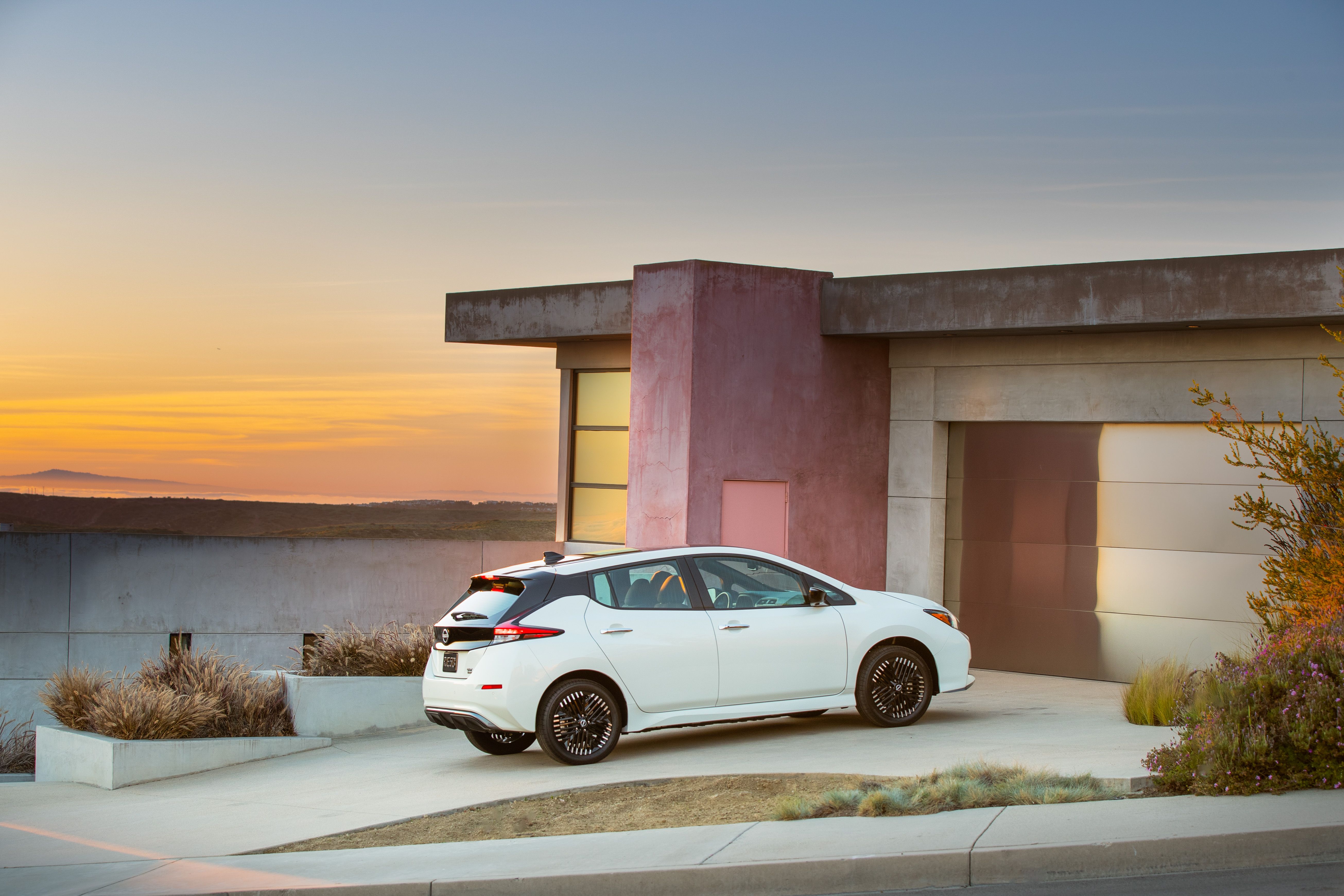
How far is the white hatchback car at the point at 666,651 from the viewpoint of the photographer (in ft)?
33.8

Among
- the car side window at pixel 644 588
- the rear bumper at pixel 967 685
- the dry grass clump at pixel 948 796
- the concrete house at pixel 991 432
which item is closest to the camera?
the dry grass clump at pixel 948 796

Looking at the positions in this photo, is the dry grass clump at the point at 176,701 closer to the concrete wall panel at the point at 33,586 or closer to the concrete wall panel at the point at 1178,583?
the concrete wall panel at the point at 33,586

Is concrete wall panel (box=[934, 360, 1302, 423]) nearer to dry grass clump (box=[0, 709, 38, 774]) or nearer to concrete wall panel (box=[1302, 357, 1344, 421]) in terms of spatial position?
concrete wall panel (box=[1302, 357, 1344, 421])

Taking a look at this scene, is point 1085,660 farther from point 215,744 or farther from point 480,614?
point 215,744

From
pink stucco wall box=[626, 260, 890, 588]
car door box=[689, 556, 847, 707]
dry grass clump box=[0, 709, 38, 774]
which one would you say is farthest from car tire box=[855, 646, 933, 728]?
dry grass clump box=[0, 709, 38, 774]

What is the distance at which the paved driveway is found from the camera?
→ 30.2 ft

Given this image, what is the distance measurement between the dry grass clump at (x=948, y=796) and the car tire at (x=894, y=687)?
260 cm

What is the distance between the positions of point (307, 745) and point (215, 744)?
2.94ft

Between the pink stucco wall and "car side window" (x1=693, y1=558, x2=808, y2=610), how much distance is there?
189 inches

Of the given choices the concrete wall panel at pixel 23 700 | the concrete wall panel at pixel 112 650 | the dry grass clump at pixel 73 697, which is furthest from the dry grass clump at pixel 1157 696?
the concrete wall panel at pixel 23 700

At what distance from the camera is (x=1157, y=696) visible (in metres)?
12.2

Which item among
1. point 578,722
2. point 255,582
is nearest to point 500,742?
point 578,722

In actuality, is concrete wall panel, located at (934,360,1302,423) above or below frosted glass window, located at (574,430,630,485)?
above

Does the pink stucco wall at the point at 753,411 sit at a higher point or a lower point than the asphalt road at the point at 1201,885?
higher
